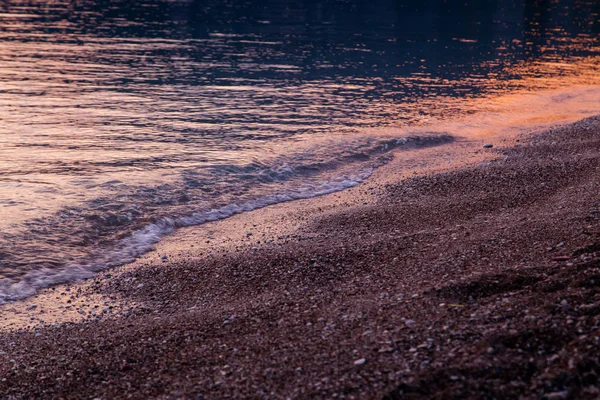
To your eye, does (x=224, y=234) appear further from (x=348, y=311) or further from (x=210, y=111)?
(x=210, y=111)

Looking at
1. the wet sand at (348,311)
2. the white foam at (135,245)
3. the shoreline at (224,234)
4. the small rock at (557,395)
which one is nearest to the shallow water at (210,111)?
the white foam at (135,245)

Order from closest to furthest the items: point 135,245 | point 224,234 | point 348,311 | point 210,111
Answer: point 348,311, point 135,245, point 224,234, point 210,111

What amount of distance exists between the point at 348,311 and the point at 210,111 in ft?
60.1

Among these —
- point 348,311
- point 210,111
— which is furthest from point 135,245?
point 210,111

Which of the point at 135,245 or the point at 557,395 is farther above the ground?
the point at 557,395

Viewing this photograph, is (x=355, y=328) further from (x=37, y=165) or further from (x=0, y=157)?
(x=0, y=157)

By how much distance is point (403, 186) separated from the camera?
14789 millimetres

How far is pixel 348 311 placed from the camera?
24.2 feet

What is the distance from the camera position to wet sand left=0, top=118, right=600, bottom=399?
5.63 metres

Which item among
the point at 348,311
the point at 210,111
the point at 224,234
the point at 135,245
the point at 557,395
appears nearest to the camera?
the point at 557,395

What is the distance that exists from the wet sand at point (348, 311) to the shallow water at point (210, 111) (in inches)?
81.4

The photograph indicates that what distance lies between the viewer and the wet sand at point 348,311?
222 inches

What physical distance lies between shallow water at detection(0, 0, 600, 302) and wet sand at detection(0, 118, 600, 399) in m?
2.07

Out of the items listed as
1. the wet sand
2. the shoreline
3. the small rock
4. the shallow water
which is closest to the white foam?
the shallow water
